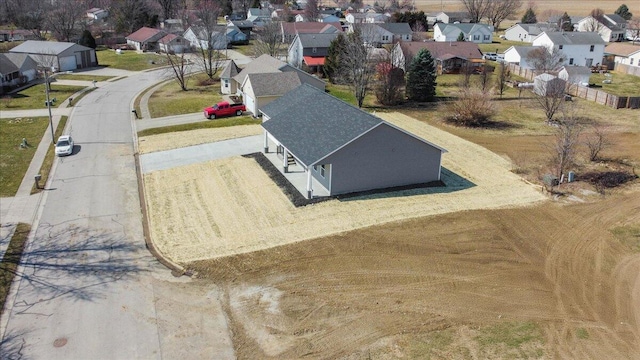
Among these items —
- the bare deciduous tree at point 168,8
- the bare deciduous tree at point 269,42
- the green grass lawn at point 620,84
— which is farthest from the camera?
the bare deciduous tree at point 168,8

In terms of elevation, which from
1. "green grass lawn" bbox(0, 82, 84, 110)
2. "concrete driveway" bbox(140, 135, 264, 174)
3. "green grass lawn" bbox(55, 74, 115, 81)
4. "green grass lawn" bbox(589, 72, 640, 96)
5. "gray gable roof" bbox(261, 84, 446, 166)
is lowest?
"concrete driveway" bbox(140, 135, 264, 174)

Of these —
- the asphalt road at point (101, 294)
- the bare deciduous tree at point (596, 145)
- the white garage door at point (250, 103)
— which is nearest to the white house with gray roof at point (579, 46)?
the bare deciduous tree at point (596, 145)

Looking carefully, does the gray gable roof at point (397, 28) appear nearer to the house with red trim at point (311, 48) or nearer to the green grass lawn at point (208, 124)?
the house with red trim at point (311, 48)

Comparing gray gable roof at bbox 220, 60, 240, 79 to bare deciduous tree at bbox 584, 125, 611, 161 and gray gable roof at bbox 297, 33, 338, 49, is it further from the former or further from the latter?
bare deciduous tree at bbox 584, 125, 611, 161

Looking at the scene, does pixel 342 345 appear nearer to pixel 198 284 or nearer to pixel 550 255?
pixel 198 284

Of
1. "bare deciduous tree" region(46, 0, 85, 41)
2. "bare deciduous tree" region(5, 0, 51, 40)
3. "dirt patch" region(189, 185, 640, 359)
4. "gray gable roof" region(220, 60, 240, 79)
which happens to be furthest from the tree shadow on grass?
"bare deciduous tree" region(5, 0, 51, 40)
